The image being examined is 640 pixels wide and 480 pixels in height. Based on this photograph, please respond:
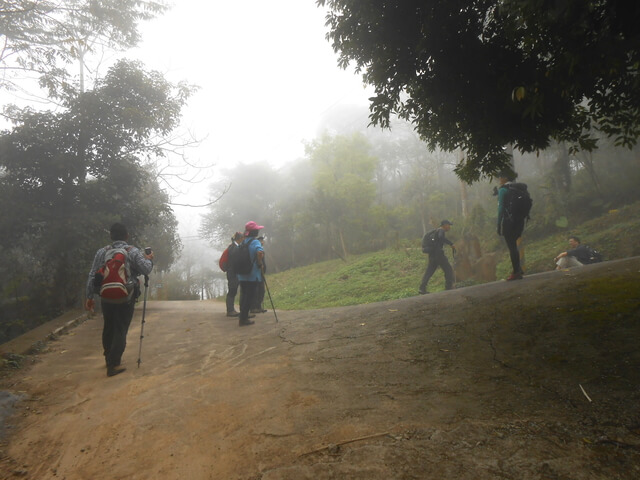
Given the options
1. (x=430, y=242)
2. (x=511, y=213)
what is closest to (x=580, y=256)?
(x=430, y=242)

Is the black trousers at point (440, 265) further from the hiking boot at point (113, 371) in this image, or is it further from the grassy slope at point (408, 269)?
the hiking boot at point (113, 371)

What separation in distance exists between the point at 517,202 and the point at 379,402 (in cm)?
506

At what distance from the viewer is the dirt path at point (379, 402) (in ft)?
7.03

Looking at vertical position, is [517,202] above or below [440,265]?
above

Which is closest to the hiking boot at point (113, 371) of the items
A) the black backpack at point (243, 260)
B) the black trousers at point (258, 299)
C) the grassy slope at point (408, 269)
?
the black backpack at point (243, 260)

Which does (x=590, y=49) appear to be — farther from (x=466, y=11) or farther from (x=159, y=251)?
(x=159, y=251)

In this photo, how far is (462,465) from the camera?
2012mm

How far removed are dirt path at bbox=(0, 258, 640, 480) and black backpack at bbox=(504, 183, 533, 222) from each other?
148 centimetres

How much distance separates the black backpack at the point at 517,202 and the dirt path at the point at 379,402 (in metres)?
1.48

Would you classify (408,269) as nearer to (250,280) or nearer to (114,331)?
(250,280)

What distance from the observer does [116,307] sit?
4855 millimetres

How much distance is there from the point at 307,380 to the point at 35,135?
1146 cm

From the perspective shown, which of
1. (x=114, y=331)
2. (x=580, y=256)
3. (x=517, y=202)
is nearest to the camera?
(x=114, y=331)

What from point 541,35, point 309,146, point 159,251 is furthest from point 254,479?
point 309,146
